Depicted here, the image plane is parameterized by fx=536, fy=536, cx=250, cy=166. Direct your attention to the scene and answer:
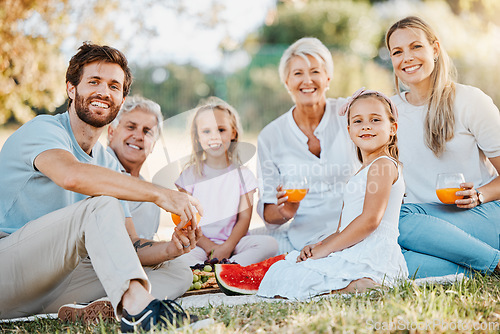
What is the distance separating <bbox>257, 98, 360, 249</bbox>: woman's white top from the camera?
4.65 meters

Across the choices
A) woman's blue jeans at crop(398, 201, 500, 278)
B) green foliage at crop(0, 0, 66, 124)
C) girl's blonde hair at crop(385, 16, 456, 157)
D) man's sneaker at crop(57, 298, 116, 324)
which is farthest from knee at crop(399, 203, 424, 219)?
green foliage at crop(0, 0, 66, 124)

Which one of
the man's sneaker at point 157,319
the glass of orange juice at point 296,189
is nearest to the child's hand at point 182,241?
the man's sneaker at point 157,319

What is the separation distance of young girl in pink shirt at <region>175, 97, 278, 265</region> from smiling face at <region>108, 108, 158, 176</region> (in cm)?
46

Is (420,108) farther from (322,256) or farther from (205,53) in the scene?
(205,53)

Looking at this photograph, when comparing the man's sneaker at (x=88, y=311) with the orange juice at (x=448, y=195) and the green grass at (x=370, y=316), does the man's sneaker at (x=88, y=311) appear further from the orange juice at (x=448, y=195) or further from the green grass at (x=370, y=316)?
the orange juice at (x=448, y=195)

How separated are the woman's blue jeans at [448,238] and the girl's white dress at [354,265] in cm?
26

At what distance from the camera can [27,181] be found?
3.07m

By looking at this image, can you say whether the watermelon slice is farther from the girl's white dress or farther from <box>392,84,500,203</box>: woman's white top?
<box>392,84,500,203</box>: woman's white top

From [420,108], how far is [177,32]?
628 centimetres

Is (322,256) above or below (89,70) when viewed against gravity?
below

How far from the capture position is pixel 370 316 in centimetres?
238

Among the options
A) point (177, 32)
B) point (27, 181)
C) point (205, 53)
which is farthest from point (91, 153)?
point (205, 53)

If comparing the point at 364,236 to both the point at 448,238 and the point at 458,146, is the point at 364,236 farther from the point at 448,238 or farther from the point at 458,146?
the point at 458,146

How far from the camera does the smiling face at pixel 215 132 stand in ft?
16.2
